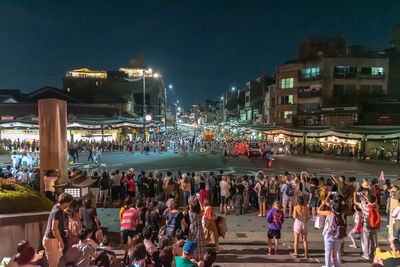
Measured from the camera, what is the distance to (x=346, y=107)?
35.2 metres

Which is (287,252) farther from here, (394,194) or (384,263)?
(394,194)

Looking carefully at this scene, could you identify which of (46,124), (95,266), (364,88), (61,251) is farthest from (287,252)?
(364,88)

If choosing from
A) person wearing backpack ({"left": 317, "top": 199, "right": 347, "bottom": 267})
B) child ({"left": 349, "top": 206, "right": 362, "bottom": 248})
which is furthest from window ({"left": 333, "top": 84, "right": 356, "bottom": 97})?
person wearing backpack ({"left": 317, "top": 199, "right": 347, "bottom": 267})

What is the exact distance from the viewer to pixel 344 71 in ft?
129

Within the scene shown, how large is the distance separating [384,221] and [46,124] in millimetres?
12163

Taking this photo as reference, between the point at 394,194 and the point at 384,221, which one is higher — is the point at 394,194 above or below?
above

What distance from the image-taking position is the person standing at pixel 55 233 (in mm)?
4773

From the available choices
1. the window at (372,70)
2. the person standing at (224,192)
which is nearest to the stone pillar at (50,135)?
the person standing at (224,192)

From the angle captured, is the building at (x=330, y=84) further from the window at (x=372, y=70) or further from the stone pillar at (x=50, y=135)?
the stone pillar at (x=50, y=135)

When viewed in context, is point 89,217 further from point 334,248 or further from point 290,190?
point 290,190

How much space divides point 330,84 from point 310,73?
3329 mm

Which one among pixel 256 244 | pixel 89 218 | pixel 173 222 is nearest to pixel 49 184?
pixel 89 218

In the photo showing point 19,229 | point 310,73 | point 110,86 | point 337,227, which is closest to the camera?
point 337,227

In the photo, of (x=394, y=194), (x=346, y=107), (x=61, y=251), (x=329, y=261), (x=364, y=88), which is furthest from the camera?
(x=364, y=88)
